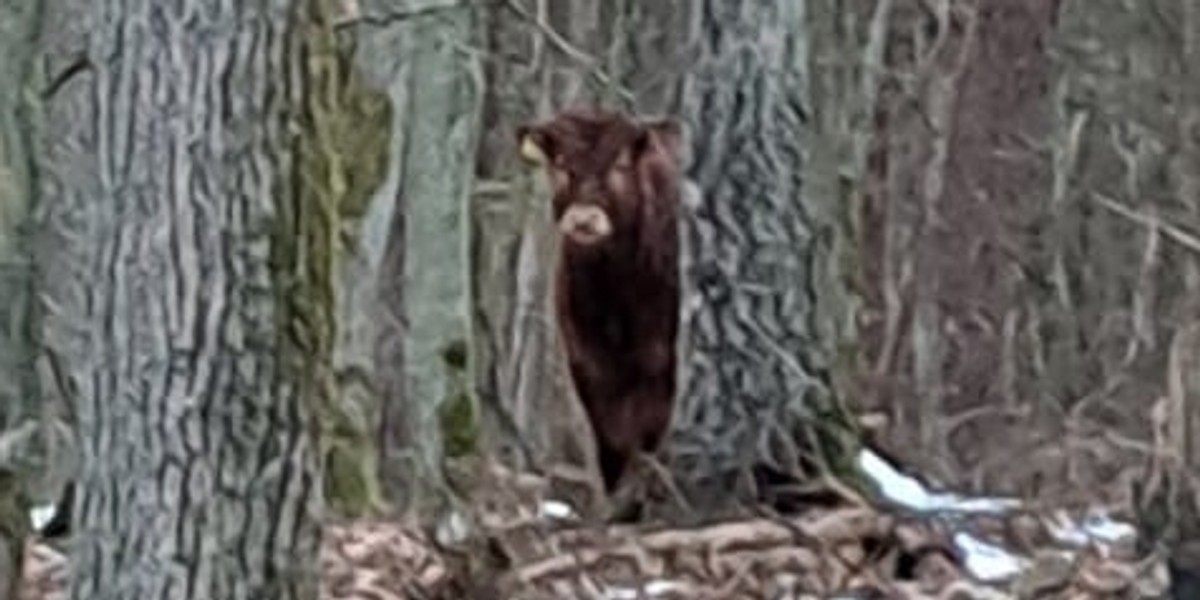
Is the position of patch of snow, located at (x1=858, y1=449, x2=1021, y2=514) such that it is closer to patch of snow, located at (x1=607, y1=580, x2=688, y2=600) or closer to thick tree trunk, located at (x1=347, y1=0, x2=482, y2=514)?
patch of snow, located at (x1=607, y1=580, x2=688, y2=600)

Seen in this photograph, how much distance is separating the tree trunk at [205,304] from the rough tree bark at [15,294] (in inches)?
17.9

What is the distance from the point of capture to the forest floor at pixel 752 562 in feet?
25.6

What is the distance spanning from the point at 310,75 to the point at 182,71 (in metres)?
0.26

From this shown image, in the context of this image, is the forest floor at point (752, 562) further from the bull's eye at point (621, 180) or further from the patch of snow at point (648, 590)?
the bull's eye at point (621, 180)

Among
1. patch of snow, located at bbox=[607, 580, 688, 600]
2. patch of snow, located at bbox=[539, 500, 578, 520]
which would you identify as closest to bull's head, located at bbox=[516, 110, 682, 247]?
patch of snow, located at bbox=[539, 500, 578, 520]

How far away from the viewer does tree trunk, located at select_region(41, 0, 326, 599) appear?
19.7 feet

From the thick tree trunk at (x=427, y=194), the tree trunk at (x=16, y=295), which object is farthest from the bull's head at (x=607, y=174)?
the thick tree trunk at (x=427, y=194)

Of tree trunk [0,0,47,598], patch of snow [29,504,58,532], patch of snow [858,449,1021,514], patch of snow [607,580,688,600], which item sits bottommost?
patch of snow [29,504,58,532]

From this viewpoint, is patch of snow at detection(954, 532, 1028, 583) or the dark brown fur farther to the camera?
the dark brown fur

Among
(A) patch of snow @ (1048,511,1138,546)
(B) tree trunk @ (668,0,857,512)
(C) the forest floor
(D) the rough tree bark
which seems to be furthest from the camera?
(B) tree trunk @ (668,0,857,512)

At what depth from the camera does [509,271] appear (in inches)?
648

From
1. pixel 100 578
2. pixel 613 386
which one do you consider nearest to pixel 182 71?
pixel 100 578

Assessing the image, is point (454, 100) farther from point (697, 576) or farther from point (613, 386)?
point (697, 576)

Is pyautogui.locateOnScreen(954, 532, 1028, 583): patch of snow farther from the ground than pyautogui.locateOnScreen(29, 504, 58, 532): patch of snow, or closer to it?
farther from the ground
